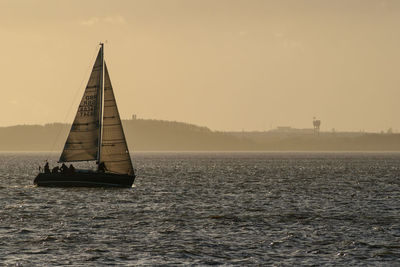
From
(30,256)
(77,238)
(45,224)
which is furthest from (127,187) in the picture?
(30,256)

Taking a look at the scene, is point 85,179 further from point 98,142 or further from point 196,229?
point 196,229

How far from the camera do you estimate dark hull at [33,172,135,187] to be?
7012cm

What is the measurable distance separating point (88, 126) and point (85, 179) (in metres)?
5.12

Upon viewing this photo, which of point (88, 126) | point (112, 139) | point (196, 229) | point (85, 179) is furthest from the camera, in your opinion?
point (88, 126)

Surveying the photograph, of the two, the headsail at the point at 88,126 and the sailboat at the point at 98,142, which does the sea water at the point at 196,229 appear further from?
the headsail at the point at 88,126

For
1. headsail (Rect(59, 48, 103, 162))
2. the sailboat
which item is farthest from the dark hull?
headsail (Rect(59, 48, 103, 162))

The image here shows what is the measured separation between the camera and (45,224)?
46781 millimetres

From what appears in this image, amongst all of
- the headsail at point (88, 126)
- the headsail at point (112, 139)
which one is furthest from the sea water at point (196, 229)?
the headsail at point (88, 126)

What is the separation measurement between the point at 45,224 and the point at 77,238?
7194 millimetres

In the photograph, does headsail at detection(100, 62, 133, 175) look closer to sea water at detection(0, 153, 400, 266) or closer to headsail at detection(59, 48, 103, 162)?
headsail at detection(59, 48, 103, 162)

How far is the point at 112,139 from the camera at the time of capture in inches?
2800

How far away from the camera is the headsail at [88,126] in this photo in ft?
236

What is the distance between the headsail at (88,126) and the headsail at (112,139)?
1101 millimetres

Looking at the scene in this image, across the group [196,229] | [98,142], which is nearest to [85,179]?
[98,142]
